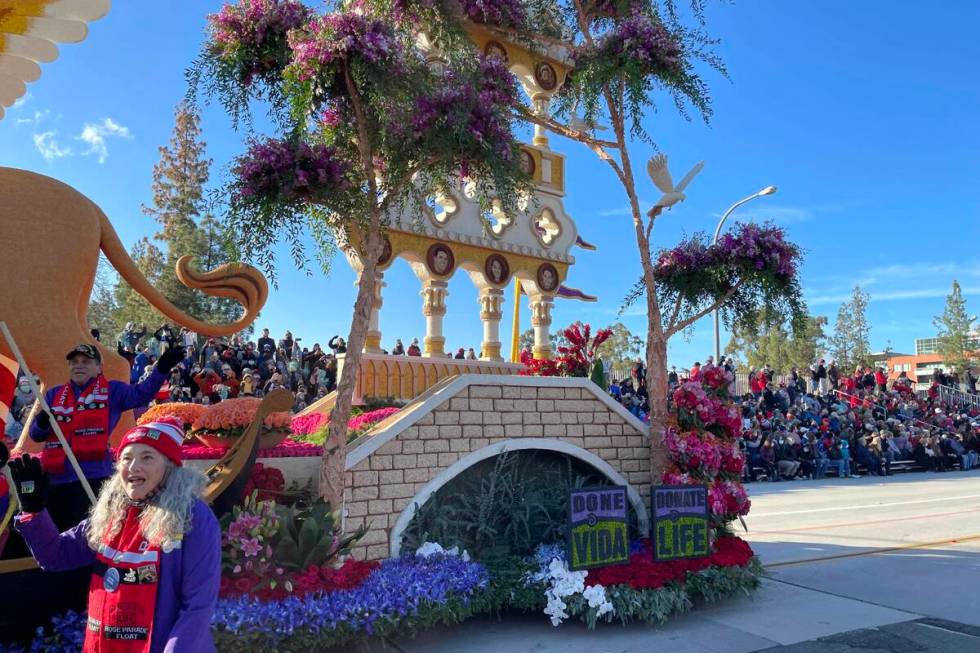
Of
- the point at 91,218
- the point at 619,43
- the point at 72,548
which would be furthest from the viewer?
the point at 619,43

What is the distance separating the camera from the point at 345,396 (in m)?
6.26

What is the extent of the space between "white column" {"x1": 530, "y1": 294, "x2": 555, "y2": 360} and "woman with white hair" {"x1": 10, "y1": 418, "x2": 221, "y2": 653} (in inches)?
356

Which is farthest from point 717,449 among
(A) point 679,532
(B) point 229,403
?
(B) point 229,403

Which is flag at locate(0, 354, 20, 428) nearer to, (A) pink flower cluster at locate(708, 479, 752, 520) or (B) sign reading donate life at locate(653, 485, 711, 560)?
(B) sign reading donate life at locate(653, 485, 711, 560)

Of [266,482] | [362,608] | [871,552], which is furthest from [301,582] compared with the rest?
[871,552]

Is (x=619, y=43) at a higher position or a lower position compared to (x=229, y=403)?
higher

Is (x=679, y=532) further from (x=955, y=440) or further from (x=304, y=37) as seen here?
(x=955, y=440)

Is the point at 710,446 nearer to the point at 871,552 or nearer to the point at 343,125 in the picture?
the point at 871,552

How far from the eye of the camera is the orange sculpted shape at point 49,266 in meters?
4.98

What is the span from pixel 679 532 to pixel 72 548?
5380 mm

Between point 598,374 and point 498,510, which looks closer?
point 498,510

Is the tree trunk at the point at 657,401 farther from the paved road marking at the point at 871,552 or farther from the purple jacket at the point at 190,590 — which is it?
the purple jacket at the point at 190,590

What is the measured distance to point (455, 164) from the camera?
633 centimetres

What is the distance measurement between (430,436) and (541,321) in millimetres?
5472
